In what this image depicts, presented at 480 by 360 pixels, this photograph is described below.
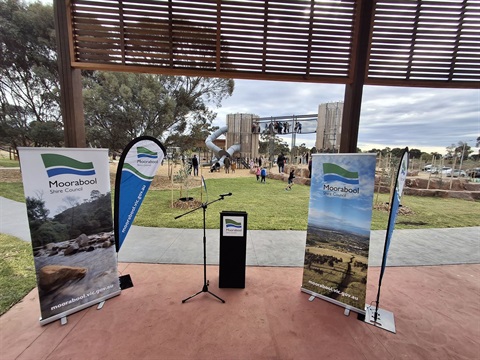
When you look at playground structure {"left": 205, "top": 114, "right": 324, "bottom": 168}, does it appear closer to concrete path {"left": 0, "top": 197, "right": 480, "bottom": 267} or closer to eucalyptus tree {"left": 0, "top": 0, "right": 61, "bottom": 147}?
eucalyptus tree {"left": 0, "top": 0, "right": 61, "bottom": 147}

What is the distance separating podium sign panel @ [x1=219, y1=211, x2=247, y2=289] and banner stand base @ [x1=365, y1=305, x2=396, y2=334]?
1.64 metres

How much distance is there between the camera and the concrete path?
4043 millimetres

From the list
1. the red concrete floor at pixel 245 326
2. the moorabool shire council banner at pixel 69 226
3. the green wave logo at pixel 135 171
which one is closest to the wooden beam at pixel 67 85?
the moorabool shire council banner at pixel 69 226

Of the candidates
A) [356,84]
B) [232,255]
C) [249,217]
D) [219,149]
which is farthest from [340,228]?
[219,149]

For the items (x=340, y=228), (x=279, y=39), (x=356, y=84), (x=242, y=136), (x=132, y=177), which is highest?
(x=242, y=136)

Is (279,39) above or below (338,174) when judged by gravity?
above

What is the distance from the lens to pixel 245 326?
2482mm

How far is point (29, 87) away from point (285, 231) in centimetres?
1386

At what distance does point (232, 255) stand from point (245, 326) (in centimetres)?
92

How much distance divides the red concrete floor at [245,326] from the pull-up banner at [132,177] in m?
0.92

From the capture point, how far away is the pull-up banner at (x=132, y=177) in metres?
2.77

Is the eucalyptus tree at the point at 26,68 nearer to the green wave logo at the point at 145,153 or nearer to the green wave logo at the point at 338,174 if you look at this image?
the green wave logo at the point at 145,153

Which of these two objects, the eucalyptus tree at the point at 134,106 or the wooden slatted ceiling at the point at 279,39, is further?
the eucalyptus tree at the point at 134,106

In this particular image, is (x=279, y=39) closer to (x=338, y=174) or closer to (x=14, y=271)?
(x=338, y=174)
